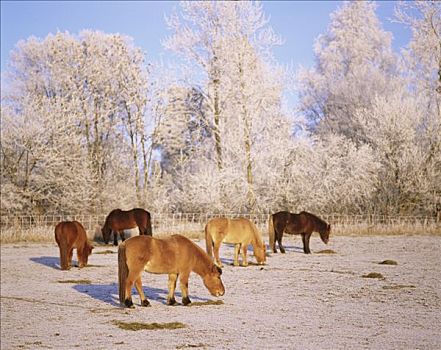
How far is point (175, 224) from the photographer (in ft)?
97.1

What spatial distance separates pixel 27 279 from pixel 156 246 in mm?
6105

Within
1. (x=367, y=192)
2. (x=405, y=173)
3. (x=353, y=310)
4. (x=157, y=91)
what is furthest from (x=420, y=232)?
(x=157, y=91)

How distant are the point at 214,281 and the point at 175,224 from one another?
19281mm

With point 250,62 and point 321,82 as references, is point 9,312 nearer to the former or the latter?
point 250,62

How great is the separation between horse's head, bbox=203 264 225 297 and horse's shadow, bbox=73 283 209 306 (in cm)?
63

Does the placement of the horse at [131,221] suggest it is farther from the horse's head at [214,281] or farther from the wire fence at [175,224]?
the horse's head at [214,281]

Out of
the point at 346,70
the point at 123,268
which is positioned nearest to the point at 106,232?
the point at 123,268

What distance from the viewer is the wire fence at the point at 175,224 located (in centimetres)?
2556

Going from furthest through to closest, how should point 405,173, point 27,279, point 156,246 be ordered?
1. point 405,173
2. point 27,279
3. point 156,246

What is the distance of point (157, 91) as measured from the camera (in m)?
33.2

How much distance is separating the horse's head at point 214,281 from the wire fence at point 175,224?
14.1 m

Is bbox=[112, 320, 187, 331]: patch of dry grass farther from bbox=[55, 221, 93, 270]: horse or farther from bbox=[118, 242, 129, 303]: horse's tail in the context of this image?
bbox=[55, 221, 93, 270]: horse

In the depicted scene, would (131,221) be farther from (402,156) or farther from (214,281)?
(214,281)

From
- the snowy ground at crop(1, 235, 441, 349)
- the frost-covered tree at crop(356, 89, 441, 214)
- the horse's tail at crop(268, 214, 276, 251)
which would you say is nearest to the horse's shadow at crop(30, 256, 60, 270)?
the snowy ground at crop(1, 235, 441, 349)
